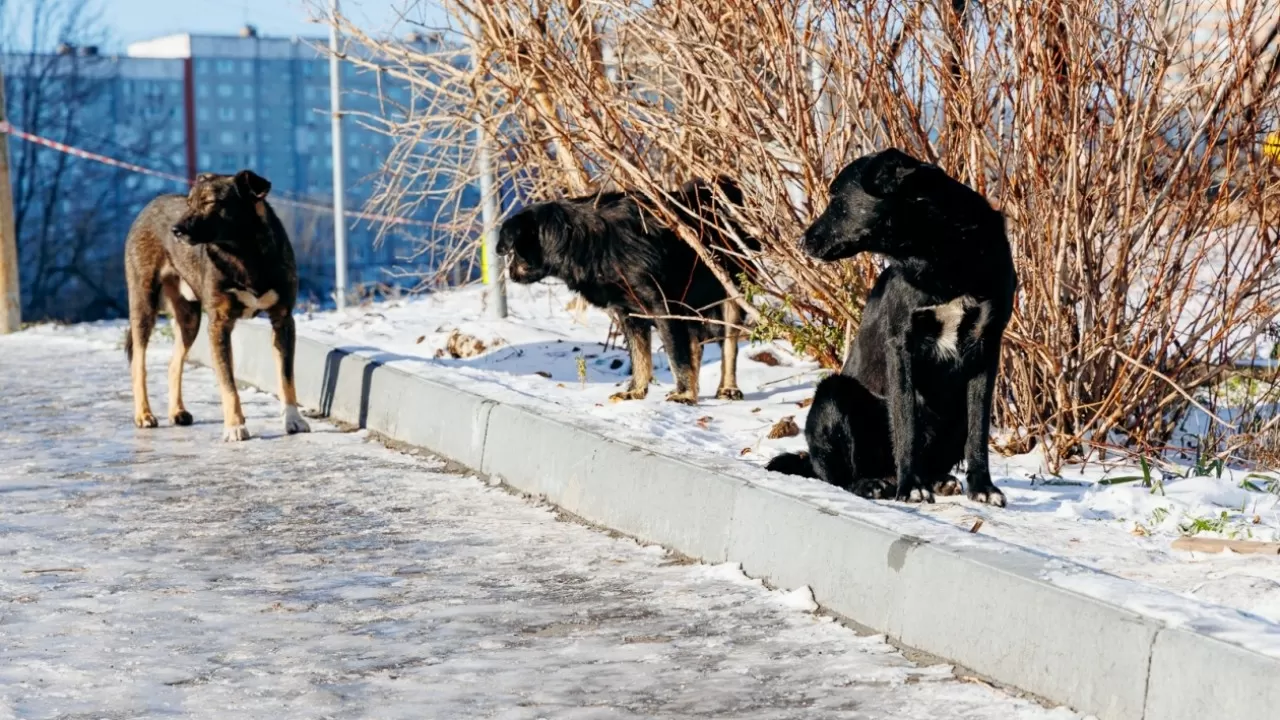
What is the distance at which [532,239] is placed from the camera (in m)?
10.1

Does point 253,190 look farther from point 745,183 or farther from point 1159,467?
point 1159,467

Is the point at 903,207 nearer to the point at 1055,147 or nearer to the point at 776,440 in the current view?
the point at 1055,147

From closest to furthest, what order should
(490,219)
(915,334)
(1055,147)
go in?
(915,334) < (1055,147) < (490,219)

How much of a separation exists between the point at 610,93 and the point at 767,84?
139 centimetres

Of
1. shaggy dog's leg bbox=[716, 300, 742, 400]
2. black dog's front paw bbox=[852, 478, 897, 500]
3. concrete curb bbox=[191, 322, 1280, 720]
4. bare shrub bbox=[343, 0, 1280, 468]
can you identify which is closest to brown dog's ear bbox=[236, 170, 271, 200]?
concrete curb bbox=[191, 322, 1280, 720]

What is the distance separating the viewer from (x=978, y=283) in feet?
19.8

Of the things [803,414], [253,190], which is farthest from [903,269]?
[253,190]

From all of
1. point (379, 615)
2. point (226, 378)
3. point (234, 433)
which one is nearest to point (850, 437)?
point (379, 615)

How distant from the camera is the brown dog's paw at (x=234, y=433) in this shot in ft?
31.4

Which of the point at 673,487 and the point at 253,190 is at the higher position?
the point at 253,190

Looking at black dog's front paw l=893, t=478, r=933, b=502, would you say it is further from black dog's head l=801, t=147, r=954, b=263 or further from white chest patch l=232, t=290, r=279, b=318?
white chest patch l=232, t=290, r=279, b=318

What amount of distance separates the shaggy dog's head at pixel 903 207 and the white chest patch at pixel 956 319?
0.21m

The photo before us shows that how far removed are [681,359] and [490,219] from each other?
303 centimetres

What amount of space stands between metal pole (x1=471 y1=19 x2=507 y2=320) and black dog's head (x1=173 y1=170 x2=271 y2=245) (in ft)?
4.61
